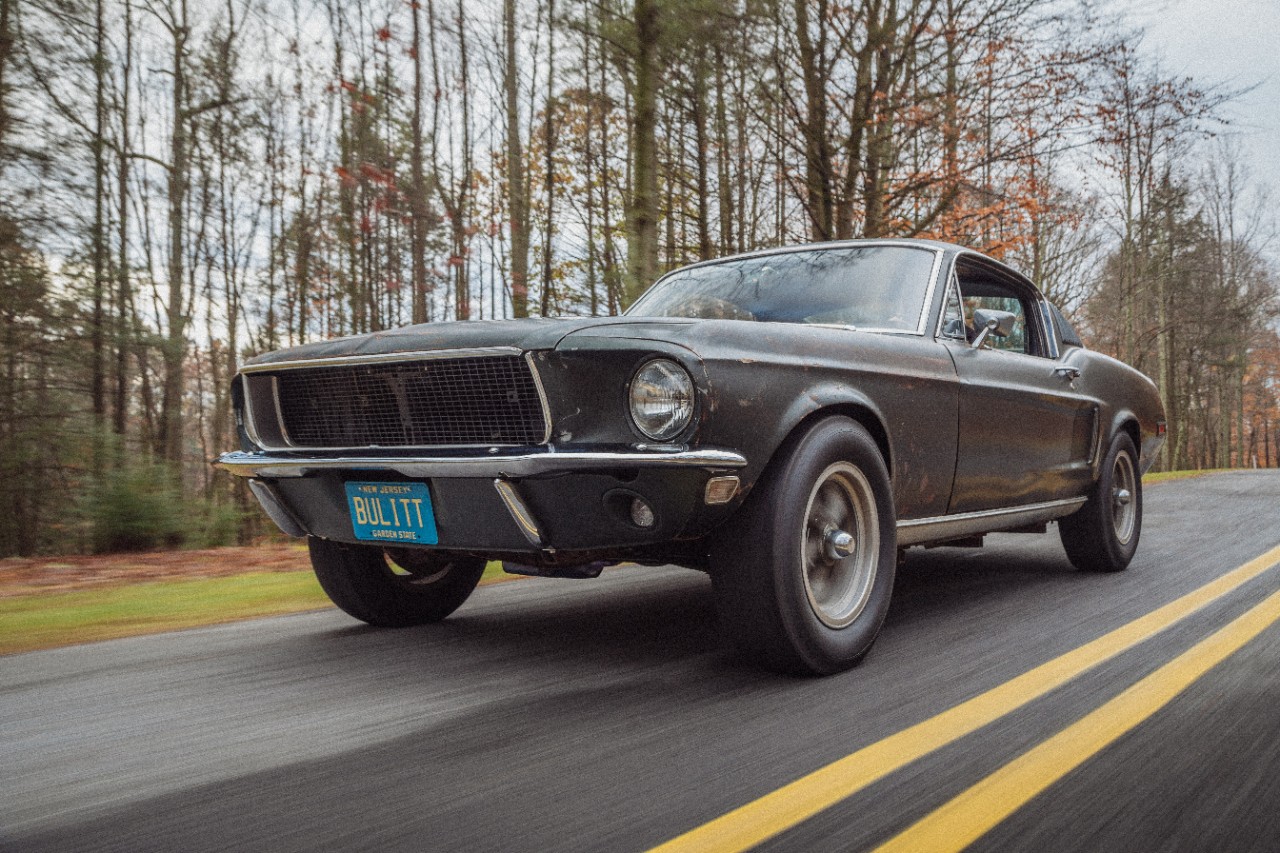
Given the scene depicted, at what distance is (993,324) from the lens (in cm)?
398

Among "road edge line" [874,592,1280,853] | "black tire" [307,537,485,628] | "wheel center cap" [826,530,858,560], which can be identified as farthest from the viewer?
"black tire" [307,537,485,628]

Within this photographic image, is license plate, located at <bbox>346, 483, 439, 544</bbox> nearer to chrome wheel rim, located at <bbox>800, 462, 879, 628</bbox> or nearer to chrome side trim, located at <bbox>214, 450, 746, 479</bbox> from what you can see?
chrome side trim, located at <bbox>214, 450, 746, 479</bbox>

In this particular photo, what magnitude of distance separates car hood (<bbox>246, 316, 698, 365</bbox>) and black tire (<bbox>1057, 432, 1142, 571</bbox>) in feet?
10.6

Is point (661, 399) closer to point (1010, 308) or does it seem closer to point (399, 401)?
point (399, 401)

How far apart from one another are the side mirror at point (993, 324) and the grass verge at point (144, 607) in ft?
9.60

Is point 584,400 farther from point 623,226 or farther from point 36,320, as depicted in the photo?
point 623,226

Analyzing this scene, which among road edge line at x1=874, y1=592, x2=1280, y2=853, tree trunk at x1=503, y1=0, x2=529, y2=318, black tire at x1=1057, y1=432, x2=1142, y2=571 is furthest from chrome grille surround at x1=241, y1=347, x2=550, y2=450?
tree trunk at x1=503, y1=0, x2=529, y2=318

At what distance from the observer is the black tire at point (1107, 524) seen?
502 cm

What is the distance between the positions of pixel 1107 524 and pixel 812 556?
2.71 m

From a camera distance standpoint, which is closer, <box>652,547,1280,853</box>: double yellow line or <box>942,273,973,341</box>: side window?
<box>652,547,1280,853</box>: double yellow line

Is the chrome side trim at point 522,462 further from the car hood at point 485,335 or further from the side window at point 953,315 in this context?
the side window at point 953,315

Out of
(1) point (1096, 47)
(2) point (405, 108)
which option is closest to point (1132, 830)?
(1) point (1096, 47)

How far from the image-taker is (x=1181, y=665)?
300 cm

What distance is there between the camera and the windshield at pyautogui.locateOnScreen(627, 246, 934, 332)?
383 centimetres
